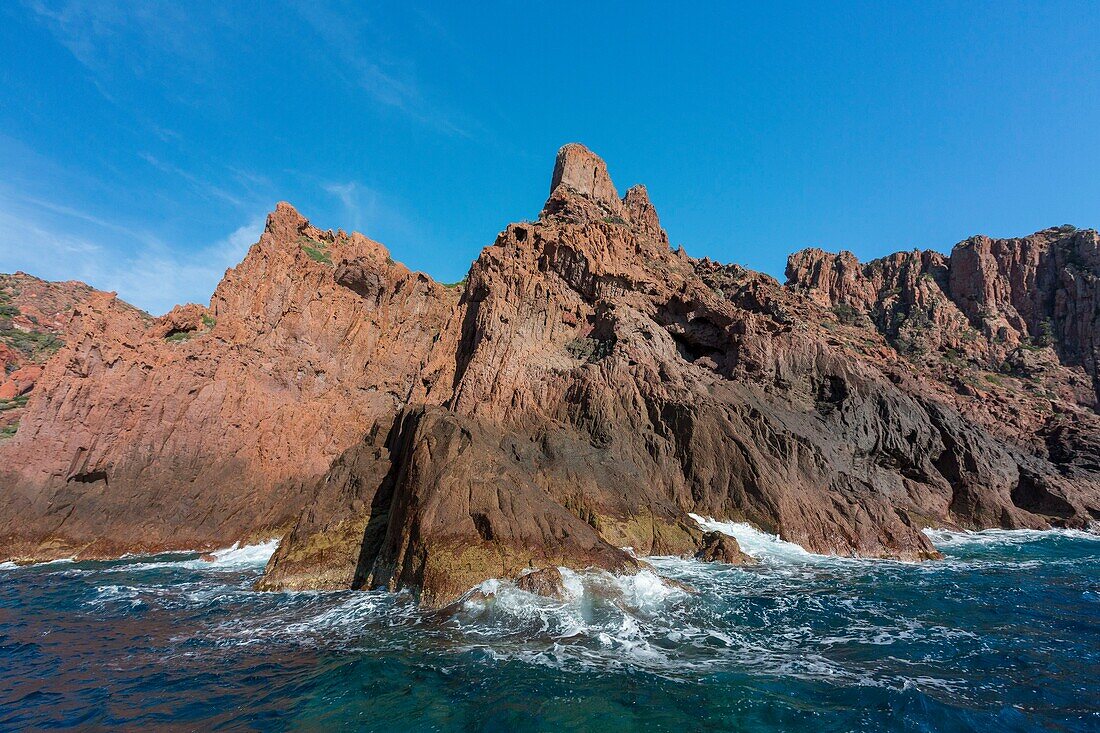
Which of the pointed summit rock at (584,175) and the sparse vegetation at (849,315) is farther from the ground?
the pointed summit rock at (584,175)

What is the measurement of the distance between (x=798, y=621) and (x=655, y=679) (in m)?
5.70

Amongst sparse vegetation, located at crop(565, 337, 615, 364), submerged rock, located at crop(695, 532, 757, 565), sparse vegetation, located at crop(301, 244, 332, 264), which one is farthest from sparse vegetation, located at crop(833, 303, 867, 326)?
sparse vegetation, located at crop(301, 244, 332, 264)

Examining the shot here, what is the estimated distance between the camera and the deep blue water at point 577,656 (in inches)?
323

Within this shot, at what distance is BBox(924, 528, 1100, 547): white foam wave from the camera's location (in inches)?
1001

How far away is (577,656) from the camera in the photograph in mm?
10508

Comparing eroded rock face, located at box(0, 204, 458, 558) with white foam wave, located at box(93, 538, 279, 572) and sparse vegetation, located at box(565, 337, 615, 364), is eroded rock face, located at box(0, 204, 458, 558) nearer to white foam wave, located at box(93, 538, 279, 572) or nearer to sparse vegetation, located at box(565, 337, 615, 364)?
white foam wave, located at box(93, 538, 279, 572)

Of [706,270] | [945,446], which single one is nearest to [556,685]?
[945,446]

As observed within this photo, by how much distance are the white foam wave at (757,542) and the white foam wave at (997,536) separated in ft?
30.5

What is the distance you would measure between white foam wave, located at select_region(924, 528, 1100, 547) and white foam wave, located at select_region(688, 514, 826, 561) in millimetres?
9290

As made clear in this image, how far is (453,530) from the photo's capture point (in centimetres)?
1594

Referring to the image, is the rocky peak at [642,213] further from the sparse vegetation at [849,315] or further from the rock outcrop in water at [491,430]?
the sparse vegetation at [849,315]

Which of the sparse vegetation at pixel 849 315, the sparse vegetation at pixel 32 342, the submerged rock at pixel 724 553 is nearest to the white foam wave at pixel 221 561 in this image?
the submerged rock at pixel 724 553

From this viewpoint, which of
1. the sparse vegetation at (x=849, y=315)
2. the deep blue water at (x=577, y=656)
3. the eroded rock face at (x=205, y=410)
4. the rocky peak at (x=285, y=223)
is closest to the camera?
the deep blue water at (x=577, y=656)

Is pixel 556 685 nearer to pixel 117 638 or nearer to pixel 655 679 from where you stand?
pixel 655 679
